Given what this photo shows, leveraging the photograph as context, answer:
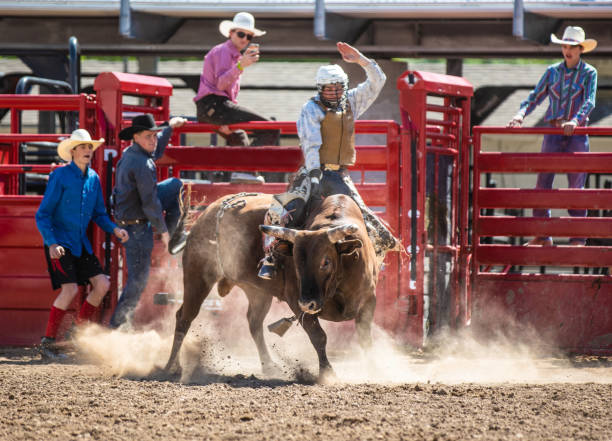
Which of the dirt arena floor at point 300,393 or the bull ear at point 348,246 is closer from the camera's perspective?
the dirt arena floor at point 300,393

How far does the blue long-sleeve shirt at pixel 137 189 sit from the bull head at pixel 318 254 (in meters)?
1.97

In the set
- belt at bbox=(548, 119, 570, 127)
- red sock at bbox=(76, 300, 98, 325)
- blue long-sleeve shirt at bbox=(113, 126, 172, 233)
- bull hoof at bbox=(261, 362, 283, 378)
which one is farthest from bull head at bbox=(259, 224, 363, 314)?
belt at bbox=(548, 119, 570, 127)

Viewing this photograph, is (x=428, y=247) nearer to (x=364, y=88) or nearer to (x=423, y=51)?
(x=364, y=88)

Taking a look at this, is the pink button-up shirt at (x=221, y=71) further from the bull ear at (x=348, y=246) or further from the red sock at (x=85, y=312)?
the bull ear at (x=348, y=246)

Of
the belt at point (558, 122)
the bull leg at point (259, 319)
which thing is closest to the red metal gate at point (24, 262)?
the bull leg at point (259, 319)

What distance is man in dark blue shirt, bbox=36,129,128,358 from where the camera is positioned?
7.27m

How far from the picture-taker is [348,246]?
5738mm

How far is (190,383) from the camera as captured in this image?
236 inches

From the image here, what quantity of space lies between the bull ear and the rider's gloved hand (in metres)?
0.75

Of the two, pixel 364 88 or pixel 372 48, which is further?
pixel 372 48

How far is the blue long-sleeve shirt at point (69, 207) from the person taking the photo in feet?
24.1

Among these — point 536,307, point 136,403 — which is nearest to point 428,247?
point 536,307

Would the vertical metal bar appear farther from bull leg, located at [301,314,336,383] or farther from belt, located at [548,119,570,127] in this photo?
bull leg, located at [301,314,336,383]

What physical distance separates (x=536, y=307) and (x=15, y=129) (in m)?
5.53
